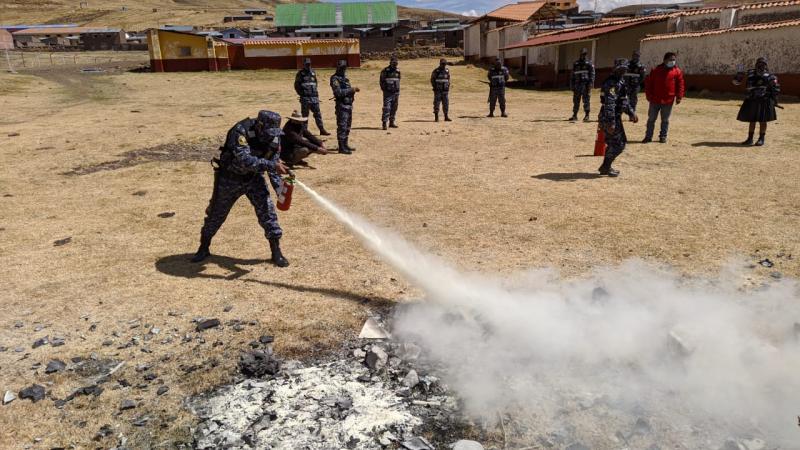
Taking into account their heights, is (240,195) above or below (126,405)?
above

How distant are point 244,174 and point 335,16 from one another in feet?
234

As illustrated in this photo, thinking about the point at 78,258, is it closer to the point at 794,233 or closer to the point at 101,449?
the point at 101,449

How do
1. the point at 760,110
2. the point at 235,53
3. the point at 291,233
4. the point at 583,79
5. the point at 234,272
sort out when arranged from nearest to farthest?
1. the point at 234,272
2. the point at 291,233
3. the point at 760,110
4. the point at 583,79
5. the point at 235,53

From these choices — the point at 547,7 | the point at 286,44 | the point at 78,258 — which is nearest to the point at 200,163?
the point at 78,258

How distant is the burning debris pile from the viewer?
3869mm

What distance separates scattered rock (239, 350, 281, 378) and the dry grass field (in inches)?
7.0

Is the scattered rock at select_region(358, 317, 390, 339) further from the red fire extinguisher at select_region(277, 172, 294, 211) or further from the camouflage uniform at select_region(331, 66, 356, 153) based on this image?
the camouflage uniform at select_region(331, 66, 356, 153)

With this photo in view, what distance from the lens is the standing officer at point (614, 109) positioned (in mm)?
9891

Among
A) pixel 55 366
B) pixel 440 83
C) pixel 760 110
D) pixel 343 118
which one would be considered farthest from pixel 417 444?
pixel 440 83

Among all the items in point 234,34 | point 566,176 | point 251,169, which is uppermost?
point 234,34

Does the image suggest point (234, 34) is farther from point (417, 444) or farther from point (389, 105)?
point (417, 444)

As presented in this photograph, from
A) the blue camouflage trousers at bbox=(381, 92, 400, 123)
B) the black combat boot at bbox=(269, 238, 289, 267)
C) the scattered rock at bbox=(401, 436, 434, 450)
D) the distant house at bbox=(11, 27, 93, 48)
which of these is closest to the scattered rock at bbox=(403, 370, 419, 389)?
the scattered rock at bbox=(401, 436, 434, 450)

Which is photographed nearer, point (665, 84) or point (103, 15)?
point (665, 84)

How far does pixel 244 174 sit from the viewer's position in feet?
21.2
